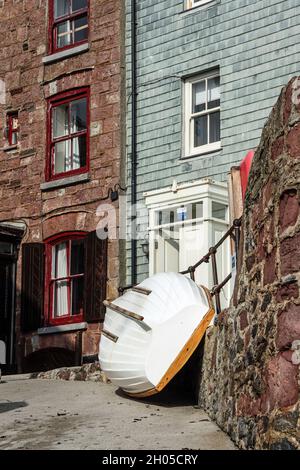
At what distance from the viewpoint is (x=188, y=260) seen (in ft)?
54.4

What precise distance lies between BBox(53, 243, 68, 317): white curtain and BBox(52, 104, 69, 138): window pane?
2381 mm

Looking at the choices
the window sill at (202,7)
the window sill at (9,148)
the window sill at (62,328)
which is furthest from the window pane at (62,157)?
the window sill at (202,7)

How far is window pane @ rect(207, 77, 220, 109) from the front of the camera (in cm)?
1739

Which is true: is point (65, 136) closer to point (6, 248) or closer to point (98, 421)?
point (6, 248)

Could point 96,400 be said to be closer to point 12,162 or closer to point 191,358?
point 191,358

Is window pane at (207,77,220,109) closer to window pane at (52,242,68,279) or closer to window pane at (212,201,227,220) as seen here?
window pane at (212,201,227,220)

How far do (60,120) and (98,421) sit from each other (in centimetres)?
1008

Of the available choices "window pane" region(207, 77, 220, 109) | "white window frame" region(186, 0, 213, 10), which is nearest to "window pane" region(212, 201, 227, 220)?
"window pane" region(207, 77, 220, 109)

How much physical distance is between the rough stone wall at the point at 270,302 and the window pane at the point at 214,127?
27.0 ft

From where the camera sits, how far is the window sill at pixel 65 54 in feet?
62.8

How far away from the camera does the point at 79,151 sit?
19250mm

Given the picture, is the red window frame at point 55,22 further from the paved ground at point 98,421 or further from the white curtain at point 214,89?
the paved ground at point 98,421

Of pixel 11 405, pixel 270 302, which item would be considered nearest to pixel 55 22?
pixel 11 405
